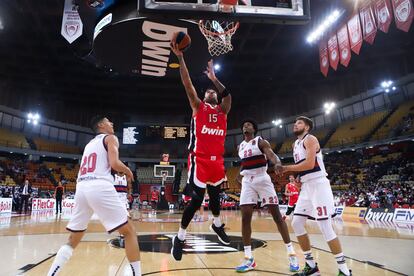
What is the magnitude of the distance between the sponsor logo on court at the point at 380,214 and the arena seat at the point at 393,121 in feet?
40.4

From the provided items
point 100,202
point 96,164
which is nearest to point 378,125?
point 96,164

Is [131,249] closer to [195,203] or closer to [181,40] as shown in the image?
[195,203]

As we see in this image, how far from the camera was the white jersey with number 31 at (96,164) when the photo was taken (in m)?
3.18

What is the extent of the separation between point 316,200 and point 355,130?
87.7 feet

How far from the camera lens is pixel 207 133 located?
3.73 metres

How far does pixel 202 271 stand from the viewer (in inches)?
155

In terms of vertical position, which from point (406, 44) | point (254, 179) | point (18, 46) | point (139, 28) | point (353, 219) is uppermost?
point (18, 46)

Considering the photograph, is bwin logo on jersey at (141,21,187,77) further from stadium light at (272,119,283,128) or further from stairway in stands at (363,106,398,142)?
stadium light at (272,119,283,128)

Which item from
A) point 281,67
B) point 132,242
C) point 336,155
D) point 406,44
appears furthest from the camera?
point 336,155

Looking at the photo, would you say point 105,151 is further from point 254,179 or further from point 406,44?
point 406,44

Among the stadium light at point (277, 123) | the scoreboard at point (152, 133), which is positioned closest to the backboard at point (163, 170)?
the scoreboard at point (152, 133)

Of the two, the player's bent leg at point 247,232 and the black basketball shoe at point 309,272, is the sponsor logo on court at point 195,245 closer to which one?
the player's bent leg at point 247,232

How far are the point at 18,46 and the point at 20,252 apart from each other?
2286 centimetres

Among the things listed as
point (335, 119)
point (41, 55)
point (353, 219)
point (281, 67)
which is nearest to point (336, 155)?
point (335, 119)
